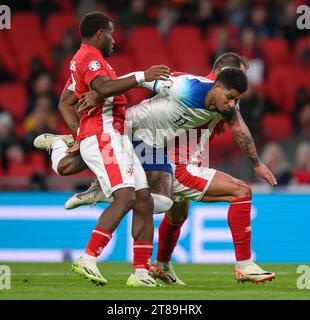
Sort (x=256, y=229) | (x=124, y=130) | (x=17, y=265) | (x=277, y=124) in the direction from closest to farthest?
1. (x=124, y=130)
2. (x=17, y=265)
3. (x=256, y=229)
4. (x=277, y=124)

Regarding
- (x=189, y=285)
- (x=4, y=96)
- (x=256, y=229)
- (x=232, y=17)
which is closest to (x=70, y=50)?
(x=4, y=96)

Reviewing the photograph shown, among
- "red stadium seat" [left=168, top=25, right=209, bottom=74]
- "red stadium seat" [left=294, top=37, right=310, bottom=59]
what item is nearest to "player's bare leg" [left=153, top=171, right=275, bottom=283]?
"red stadium seat" [left=168, top=25, right=209, bottom=74]

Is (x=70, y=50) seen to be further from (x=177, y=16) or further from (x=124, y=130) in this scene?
(x=124, y=130)

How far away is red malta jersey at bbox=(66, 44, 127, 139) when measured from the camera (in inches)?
361

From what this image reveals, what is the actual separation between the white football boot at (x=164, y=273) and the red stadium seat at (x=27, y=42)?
9.80 meters

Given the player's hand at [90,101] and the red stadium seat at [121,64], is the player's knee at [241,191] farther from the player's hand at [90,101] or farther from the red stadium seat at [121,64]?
the red stadium seat at [121,64]

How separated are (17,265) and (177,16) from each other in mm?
9053

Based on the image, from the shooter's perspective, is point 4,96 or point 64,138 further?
point 4,96

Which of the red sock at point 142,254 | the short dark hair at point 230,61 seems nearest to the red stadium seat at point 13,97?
the short dark hair at point 230,61

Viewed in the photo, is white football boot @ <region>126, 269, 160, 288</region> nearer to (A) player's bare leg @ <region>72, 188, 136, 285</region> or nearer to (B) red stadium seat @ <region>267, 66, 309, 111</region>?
(A) player's bare leg @ <region>72, 188, 136, 285</region>

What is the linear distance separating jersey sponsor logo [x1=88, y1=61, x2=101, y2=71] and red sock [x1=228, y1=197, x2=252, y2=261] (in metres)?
1.79

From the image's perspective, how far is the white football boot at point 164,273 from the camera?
999 centimetres

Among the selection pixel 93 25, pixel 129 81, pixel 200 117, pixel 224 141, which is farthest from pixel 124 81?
pixel 224 141

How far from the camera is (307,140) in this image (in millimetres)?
16656
